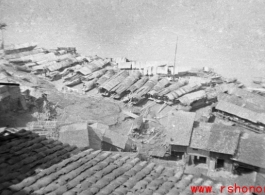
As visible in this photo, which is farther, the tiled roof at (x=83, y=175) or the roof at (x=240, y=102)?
the roof at (x=240, y=102)

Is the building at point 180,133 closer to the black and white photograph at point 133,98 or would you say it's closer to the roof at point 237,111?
the black and white photograph at point 133,98

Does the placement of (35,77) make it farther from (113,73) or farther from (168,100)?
(168,100)

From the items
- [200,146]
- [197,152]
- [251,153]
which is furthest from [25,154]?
[251,153]

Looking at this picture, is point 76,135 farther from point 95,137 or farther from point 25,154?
point 25,154

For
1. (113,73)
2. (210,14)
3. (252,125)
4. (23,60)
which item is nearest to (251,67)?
(210,14)

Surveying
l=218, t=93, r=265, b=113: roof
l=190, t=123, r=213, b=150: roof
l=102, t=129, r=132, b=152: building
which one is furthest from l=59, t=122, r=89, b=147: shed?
l=218, t=93, r=265, b=113: roof

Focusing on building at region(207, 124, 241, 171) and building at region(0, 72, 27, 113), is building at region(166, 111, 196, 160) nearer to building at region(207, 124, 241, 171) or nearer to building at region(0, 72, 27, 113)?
building at region(207, 124, 241, 171)

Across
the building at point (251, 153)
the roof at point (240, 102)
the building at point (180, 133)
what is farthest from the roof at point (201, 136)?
the roof at point (240, 102)
